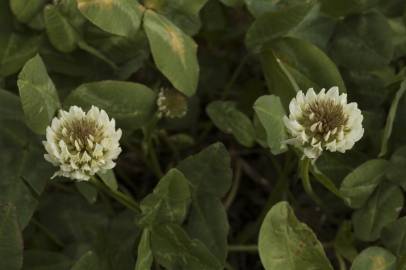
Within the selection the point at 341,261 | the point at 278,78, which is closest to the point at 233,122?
the point at 278,78

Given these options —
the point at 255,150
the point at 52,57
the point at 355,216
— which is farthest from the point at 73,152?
the point at 255,150

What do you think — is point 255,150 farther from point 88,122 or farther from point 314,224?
point 88,122

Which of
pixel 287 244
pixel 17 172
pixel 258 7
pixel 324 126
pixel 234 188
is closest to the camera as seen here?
pixel 324 126

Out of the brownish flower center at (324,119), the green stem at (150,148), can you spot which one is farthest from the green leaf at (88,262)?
the brownish flower center at (324,119)

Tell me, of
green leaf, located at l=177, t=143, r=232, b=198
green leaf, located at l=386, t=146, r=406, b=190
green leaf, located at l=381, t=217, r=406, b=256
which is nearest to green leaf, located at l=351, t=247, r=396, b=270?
green leaf, located at l=381, t=217, r=406, b=256

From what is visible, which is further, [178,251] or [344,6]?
[344,6]

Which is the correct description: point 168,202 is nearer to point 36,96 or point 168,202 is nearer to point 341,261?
point 36,96
